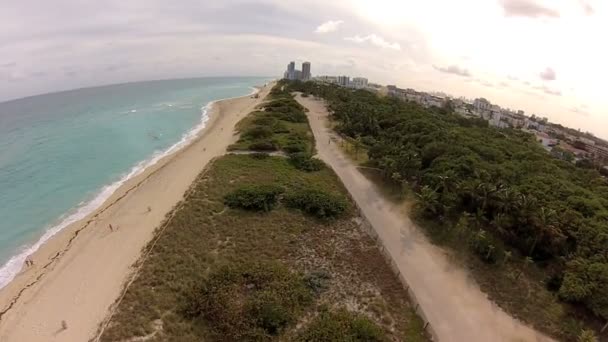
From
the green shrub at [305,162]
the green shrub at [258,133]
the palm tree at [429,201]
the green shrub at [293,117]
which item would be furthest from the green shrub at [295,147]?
the palm tree at [429,201]

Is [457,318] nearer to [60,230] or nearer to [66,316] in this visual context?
[66,316]

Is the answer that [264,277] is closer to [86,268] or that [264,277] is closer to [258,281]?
[258,281]

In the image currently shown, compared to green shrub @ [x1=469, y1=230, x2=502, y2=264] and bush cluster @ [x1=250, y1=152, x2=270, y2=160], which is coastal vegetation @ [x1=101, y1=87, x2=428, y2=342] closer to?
green shrub @ [x1=469, y1=230, x2=502, y2=264]

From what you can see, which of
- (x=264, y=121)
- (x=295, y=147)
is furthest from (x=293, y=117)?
(x=295, y=147)

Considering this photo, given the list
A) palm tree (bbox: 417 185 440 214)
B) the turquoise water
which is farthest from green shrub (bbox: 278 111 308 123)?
palm tree (bbox: 417 185 440 214)

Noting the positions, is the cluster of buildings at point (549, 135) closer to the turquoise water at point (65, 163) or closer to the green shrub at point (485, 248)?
the green shrub at point (485, 248)

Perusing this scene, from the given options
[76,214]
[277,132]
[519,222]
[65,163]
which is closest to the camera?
[519,222]

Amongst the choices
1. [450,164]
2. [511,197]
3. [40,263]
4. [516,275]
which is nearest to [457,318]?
[516,275]
